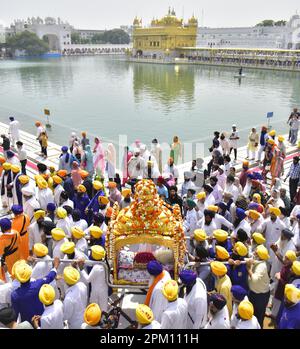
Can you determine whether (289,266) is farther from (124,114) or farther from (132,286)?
(124,114)

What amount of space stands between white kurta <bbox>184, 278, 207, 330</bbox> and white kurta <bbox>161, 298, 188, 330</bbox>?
17 centimetres

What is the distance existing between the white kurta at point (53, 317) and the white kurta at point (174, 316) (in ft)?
3.11

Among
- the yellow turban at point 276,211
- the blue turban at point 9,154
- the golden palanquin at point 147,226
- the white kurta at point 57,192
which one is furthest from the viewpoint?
the blue turban at point 9,154

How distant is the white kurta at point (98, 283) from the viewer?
3871mm

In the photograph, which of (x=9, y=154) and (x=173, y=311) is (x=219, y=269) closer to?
(x=173, y=311)

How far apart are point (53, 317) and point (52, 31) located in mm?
99020

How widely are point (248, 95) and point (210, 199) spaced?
21000mm

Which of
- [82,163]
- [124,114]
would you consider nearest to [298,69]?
[124,114]

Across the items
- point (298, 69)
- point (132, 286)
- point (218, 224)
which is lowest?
point (132, 286)

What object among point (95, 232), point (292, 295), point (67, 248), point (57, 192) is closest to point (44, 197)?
point (57, 192)

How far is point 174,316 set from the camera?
3.13 meters

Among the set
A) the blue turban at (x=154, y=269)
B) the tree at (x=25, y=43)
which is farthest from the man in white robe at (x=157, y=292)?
the tree at (x=25, y=43)

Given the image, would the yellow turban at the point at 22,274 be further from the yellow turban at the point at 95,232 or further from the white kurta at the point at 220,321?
the white kurta at the point at 220,321
